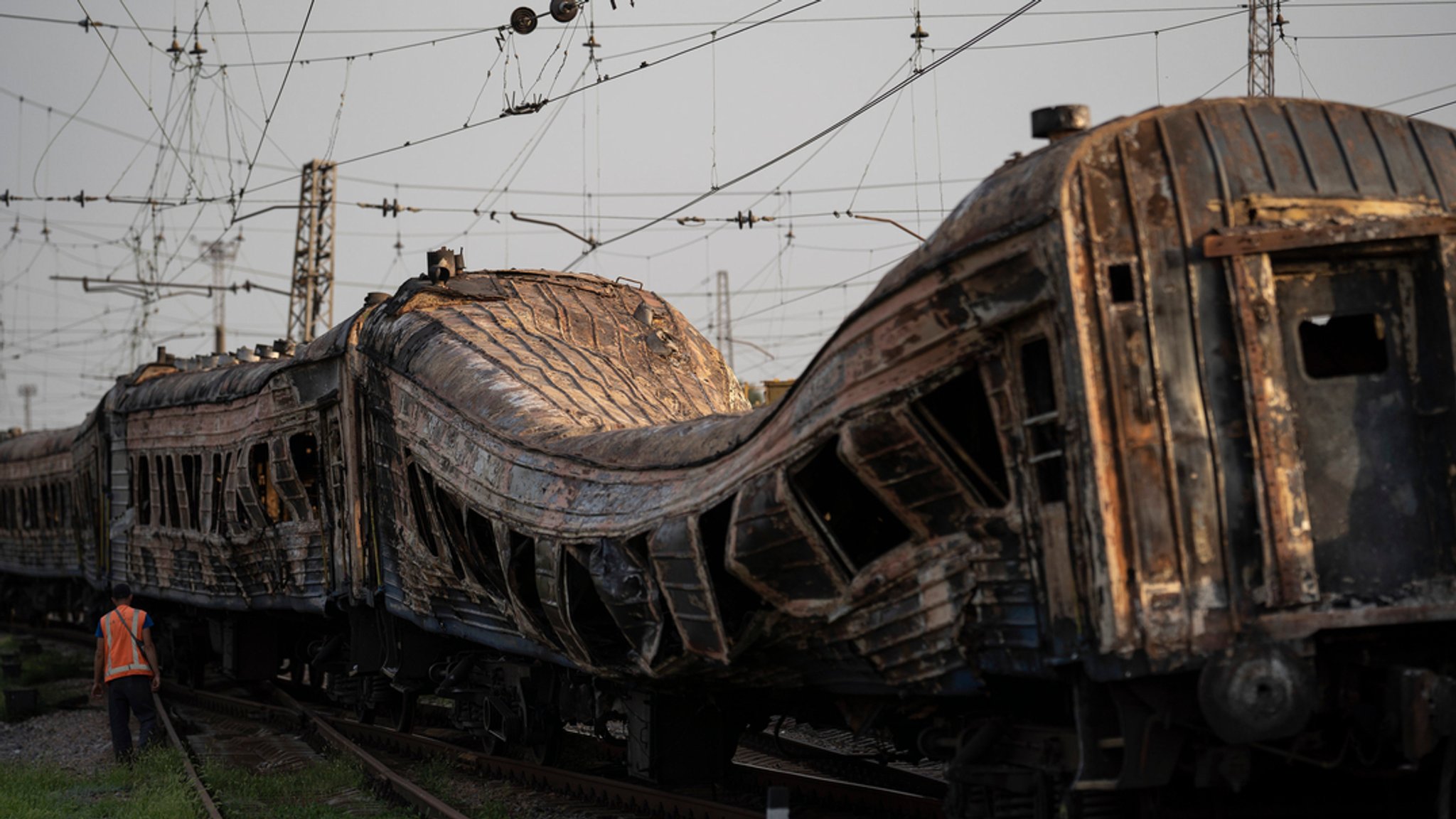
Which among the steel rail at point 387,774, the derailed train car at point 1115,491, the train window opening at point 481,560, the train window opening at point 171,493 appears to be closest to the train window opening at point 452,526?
the train window opening at point 481,560

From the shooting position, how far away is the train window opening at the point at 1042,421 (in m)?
5.78

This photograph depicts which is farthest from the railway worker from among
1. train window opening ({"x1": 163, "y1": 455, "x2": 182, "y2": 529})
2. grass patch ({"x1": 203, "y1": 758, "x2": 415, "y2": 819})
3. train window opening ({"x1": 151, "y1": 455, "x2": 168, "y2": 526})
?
train window opening ({"x1": 151, "y1": 455, "x2": 168, "y2": 526})

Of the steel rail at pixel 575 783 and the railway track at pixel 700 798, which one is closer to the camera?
the steel rail at pixel 575 783

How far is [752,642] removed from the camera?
24.8 feet

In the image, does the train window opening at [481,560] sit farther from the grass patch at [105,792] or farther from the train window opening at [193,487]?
the train window opening at [193,487]

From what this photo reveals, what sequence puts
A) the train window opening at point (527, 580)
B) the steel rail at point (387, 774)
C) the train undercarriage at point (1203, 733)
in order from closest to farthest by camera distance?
1. the train undercarriage at point (1203, 733)
2. the train window opening at point (527, 580)
3. the steel rail at point (387, 774)

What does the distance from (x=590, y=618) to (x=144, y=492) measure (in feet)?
39.1

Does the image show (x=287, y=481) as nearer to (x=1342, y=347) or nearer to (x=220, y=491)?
(x=220, y=491)

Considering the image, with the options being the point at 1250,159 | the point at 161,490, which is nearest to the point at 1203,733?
the point at 1250,159

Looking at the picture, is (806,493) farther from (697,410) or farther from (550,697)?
(697,410)

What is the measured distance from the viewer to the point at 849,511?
771 centimetres

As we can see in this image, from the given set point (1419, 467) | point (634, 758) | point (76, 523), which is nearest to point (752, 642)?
point (634, 758)

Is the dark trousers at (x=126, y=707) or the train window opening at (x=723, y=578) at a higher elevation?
the train window opening at (x=723, y=578)

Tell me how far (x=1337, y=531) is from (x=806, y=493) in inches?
98.4
